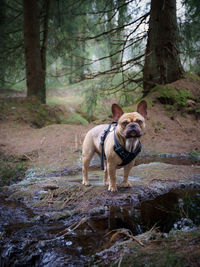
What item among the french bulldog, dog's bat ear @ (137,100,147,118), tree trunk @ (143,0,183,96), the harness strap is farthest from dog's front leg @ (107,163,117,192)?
tree trunk @ (143,0,183,96)

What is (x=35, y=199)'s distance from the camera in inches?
141

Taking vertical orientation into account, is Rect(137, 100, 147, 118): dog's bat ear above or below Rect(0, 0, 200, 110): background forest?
below

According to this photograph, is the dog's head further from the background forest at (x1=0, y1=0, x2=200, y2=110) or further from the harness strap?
the background forest at (x1=0, y1=0, x2=200, y2=110)

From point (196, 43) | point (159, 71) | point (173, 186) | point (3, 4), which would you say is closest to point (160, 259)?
point (173, 186)

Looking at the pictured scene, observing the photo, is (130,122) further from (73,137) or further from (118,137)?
(73,137)

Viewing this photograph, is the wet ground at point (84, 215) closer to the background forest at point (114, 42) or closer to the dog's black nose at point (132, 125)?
the dog's black nose at point (132, 125)

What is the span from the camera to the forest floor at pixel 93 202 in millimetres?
2094

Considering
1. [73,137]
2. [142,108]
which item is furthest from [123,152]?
[73,137]

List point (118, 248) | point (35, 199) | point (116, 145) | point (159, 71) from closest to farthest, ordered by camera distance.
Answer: point (118, 248) → point (116, 145) → point (35, 199) → point (159, 71)

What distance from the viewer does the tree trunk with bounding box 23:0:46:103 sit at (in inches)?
403

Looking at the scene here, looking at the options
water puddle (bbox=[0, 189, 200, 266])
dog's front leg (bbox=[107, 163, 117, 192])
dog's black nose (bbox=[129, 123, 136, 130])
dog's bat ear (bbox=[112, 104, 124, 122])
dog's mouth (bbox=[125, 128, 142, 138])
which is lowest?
water puddle (bbox=[0, 189, 200, 266])

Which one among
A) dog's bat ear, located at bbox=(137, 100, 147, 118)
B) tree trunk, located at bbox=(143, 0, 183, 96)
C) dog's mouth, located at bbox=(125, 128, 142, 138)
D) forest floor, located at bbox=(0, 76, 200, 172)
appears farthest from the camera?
tree trunk, located at bbox=(143, 0, 183, 96)

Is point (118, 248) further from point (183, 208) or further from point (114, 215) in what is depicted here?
point (183, 208)

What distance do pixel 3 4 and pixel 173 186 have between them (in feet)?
34.5
